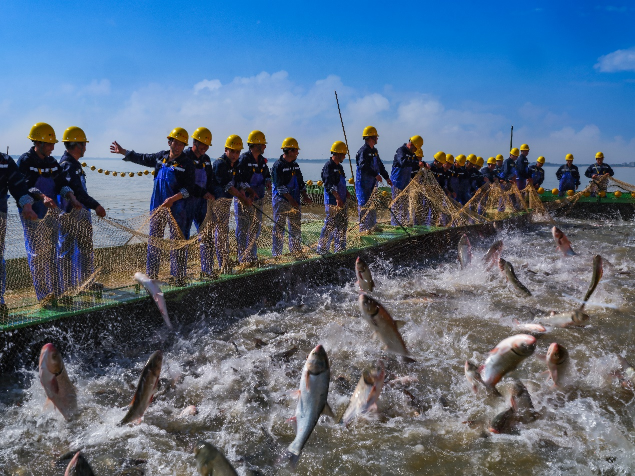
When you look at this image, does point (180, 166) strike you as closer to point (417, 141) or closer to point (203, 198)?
point (203, 198)

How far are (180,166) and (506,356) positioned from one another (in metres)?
5.29

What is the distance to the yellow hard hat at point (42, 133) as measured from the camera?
6.72 meters

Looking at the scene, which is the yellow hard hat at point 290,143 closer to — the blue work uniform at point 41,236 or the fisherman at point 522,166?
the blue work uniform at point 41,236

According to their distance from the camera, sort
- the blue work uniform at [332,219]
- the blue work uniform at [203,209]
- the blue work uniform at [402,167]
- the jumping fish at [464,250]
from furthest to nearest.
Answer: the blue work uniform at [402,167] < the blue work uniform at [332,219] < the jumping fish at [464,250] < the blue work uniform at [203,209]

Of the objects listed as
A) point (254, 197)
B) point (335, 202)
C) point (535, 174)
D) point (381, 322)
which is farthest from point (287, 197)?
point (535, 174)

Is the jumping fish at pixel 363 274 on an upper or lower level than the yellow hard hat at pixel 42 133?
lower

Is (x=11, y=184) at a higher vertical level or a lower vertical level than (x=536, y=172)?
lower

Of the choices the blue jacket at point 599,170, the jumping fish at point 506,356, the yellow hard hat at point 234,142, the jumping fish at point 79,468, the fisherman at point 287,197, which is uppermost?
the blue jacket at point 599,170

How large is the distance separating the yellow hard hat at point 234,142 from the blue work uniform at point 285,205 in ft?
3.03

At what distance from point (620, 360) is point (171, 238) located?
5921 mm

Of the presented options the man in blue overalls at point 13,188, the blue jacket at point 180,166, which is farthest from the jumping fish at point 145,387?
the blue jacket at point 180,166

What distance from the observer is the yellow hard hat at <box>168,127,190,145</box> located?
25.9ft

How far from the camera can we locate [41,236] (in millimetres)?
6191

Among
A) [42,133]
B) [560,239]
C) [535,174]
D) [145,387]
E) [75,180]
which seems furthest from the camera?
[535,174]
